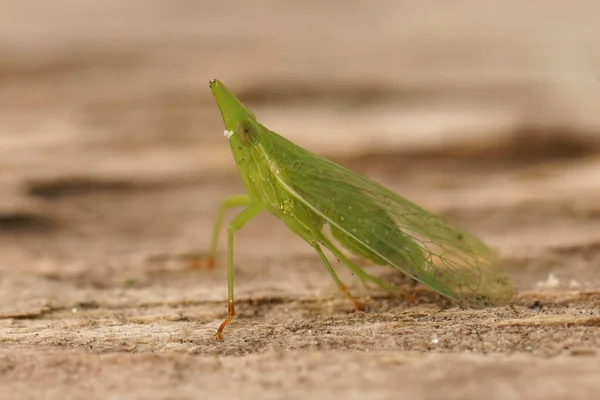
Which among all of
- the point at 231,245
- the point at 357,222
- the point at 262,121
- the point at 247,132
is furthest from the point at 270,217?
the point at 357,222

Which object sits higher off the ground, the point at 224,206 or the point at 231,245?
the point at 224,206

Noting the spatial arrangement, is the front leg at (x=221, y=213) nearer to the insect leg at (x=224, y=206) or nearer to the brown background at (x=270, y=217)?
the insect leg at (x=224, y=206)

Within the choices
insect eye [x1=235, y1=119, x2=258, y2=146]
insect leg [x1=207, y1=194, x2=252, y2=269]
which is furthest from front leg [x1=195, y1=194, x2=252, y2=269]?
insect eye [x1=235, y1=119, x2=258, y2=146]

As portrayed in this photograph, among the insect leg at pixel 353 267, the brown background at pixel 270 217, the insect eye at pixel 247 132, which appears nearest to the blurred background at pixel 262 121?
the brown background at pixel 270 217

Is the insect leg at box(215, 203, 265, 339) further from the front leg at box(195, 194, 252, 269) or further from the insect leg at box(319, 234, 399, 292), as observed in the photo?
the insect leg at box(319, 234, 399, 292)

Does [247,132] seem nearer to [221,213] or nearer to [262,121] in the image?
[221,213]

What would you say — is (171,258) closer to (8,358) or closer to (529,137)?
(8,358)

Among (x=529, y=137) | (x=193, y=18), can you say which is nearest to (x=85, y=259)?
(x=529, y=137)
